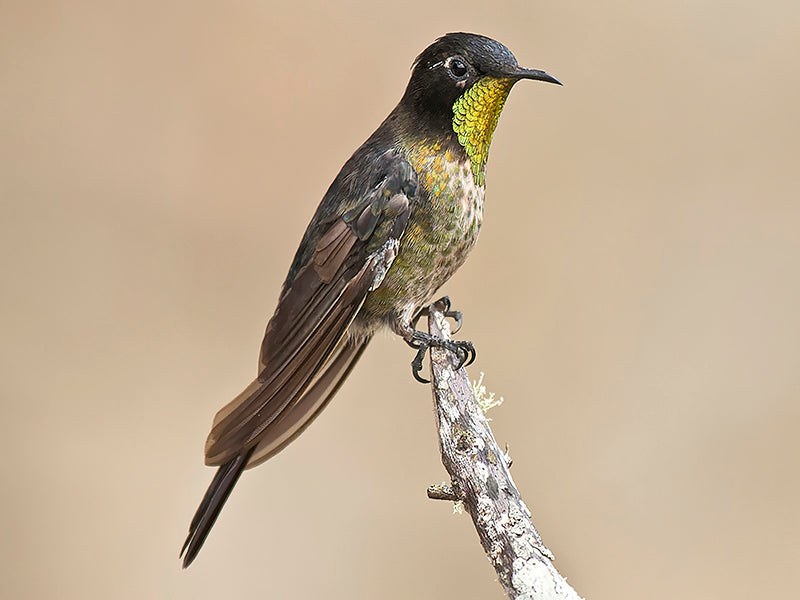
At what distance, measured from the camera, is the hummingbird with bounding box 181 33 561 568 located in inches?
69.9

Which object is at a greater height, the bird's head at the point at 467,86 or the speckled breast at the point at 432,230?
the bird's head at the point at 467,86

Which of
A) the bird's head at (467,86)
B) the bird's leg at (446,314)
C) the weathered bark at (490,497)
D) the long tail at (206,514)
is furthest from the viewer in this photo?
the bird's leg at (446,314)

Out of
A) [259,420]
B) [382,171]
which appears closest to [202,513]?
[259,420]

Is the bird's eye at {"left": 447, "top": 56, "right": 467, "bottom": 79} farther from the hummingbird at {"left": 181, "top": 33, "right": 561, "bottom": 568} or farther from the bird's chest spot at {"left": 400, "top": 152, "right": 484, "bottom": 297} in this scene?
the bird's chest spot at {"left": 400, "top": 152, "right": 484, "bottom": 297}

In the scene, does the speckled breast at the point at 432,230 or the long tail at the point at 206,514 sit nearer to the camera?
the long tail at the point at 206,514

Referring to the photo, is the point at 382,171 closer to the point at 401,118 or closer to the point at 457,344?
the point at 401,118

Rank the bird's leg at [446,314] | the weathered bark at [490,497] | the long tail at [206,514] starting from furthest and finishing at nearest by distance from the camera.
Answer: the bird's leg at [446,314], the long tail at [206,514], the weathered bark at [490,497]

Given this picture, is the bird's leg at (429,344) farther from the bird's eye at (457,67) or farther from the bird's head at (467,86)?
the bird's eye at (457,67)

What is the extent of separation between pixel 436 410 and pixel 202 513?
524mm

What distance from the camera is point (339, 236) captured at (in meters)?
1.87

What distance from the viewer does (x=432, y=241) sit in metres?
1.90

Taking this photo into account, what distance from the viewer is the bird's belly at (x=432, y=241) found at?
1.90 m

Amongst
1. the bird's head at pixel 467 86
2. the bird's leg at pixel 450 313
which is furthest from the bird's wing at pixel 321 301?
the bird's leg at pixel 450 313

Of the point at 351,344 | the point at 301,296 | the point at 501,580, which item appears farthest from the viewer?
the point at 351,344
